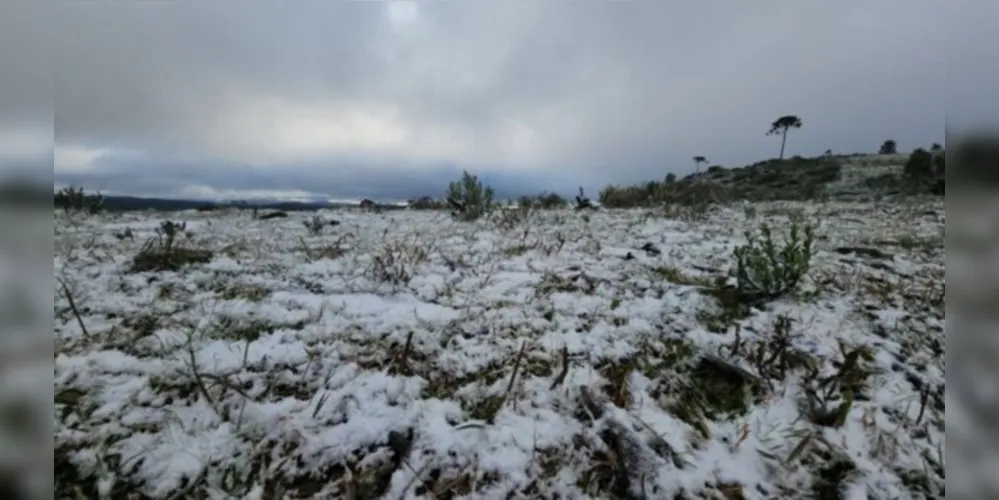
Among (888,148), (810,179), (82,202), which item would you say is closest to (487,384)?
(82,202)

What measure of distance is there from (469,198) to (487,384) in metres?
4.98

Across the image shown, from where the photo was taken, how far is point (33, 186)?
83 centimetres

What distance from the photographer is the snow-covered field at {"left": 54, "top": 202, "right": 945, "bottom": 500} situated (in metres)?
1.38

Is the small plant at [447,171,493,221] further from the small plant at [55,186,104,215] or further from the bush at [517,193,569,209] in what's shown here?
the small plant at [55,186,104,215]

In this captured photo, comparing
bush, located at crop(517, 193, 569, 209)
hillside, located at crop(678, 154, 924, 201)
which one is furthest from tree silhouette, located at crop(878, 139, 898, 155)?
bush, located at crop(517, 193, 569, 209)

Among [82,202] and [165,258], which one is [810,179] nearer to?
[165,258]

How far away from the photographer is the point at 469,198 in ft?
21.8

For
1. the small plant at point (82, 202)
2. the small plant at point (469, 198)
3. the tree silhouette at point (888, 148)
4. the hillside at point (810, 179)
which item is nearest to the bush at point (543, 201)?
the small plant at point (469, 198)

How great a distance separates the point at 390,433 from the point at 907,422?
1872 mm

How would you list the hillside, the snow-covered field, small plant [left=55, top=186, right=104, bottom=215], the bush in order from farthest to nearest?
the hillside, the bush, small plant [left=55, top=186, right=104, bottom=215], the snow-covered field

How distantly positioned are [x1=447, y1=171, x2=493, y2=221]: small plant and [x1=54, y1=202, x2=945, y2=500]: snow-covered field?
127 inches

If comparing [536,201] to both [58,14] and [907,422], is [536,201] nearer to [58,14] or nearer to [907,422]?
[907,422]

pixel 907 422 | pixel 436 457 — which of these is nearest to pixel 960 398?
pixel 907 422

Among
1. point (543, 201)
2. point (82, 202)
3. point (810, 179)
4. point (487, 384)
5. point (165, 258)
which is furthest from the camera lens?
point (810, 179)
